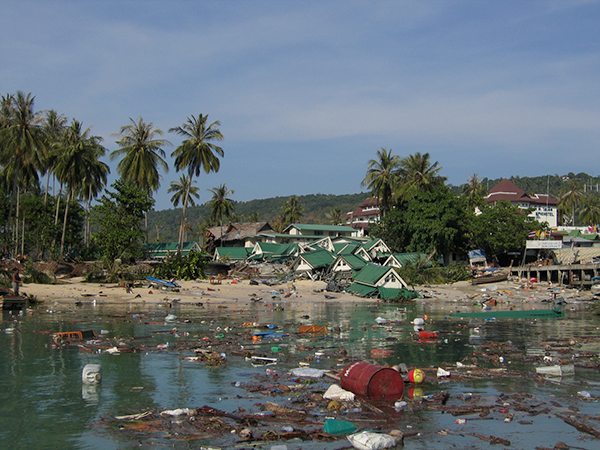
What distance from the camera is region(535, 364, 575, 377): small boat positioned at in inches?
515

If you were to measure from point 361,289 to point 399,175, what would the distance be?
27059 millimetres

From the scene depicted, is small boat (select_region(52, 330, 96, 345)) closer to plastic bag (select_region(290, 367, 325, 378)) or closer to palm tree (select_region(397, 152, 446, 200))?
plastic bag (select_region(290, 367, 325, 378))

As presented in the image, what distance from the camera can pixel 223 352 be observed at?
1566 cm

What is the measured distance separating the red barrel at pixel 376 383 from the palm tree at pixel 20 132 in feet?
138

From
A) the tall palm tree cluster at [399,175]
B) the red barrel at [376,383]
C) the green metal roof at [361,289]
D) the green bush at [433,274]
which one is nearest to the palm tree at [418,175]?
the tall palm tree cluster at [399,175]

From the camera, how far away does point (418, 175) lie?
6050 centimetres

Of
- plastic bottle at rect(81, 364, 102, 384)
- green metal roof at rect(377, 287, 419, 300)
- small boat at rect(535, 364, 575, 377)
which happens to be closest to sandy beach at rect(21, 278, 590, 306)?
green metal roof at rect(377, 287, 419, 300)

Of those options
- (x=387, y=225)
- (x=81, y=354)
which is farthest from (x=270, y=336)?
(x=387, y=225)

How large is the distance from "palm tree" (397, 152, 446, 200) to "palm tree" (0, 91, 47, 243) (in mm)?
38178

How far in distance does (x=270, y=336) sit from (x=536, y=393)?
9.82 m

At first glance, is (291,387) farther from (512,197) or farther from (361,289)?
(512,197)

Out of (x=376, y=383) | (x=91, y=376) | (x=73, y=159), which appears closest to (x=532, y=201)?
(x=73, y=159)

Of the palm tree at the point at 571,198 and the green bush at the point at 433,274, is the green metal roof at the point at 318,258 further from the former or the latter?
→ the palm tree at the point at 571,198

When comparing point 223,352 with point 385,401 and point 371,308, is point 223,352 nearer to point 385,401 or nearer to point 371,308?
point 385,401
